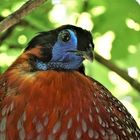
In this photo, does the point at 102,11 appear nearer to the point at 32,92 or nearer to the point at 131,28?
the point at 131,28

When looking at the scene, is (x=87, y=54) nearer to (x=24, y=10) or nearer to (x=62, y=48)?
(x=62, y=48)

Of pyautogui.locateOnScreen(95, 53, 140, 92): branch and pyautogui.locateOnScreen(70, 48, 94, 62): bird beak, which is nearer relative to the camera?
pyautogui.locateOnScreen(70, 48, 94, 62): bird beak

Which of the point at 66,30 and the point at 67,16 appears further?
the point at 67,16

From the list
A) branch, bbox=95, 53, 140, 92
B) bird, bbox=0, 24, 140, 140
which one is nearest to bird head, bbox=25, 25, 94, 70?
bird, bbox=0, 24, 140, 140

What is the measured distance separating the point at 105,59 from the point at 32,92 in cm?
97

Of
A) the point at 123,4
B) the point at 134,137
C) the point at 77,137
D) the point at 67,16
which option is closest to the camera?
the point at 77,137

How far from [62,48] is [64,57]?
0.12ft

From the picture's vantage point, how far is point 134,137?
2623 millimetres

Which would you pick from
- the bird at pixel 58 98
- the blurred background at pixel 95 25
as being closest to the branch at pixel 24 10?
the bird at pixel 58 98

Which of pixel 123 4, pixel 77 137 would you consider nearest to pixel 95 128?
pixel 77 137

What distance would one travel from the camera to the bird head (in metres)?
2.62

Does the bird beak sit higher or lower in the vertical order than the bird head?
lower

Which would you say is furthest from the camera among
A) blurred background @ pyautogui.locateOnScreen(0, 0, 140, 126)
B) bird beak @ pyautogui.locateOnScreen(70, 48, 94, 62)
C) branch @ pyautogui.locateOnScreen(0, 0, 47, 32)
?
blurred background @ pyautogui.locateOnScreen(0, 0, 140, 126)

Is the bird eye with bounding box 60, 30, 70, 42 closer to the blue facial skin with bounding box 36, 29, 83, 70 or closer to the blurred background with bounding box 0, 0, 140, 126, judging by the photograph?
the blue facial skin with bounding box 36, 29, 83, 70
